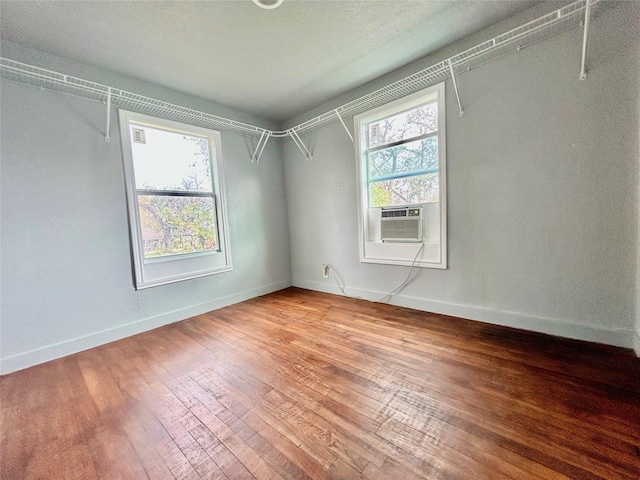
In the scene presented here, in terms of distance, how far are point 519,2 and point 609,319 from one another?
7.62 ft

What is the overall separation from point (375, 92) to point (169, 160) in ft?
7.44

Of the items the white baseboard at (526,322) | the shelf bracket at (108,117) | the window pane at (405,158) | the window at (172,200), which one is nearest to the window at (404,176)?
the window pane at (405,158)

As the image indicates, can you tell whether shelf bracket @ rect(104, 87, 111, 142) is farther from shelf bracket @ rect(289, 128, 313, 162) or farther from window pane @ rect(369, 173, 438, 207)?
window pane @ rect(369, 173, 438, 207)

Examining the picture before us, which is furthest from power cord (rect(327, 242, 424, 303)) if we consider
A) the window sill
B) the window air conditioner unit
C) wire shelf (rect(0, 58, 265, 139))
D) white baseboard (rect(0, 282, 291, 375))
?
wire shelf (rect(0, 58, 265, 139))

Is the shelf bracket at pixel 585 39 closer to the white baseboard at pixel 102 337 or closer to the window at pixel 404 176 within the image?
the window at pixel 404 176

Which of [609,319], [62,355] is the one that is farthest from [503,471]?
[62,355]

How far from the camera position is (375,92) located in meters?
2.46

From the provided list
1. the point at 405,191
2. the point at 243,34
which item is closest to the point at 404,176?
the point at 405,191

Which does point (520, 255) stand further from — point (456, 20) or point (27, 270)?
point (27, 270)

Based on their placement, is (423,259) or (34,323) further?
(423,259)

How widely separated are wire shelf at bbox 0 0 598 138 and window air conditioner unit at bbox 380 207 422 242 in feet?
3.83

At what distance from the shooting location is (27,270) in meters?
1.91

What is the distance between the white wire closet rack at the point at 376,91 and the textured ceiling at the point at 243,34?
0.21 meters

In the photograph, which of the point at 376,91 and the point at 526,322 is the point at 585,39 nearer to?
the point at 376,91
